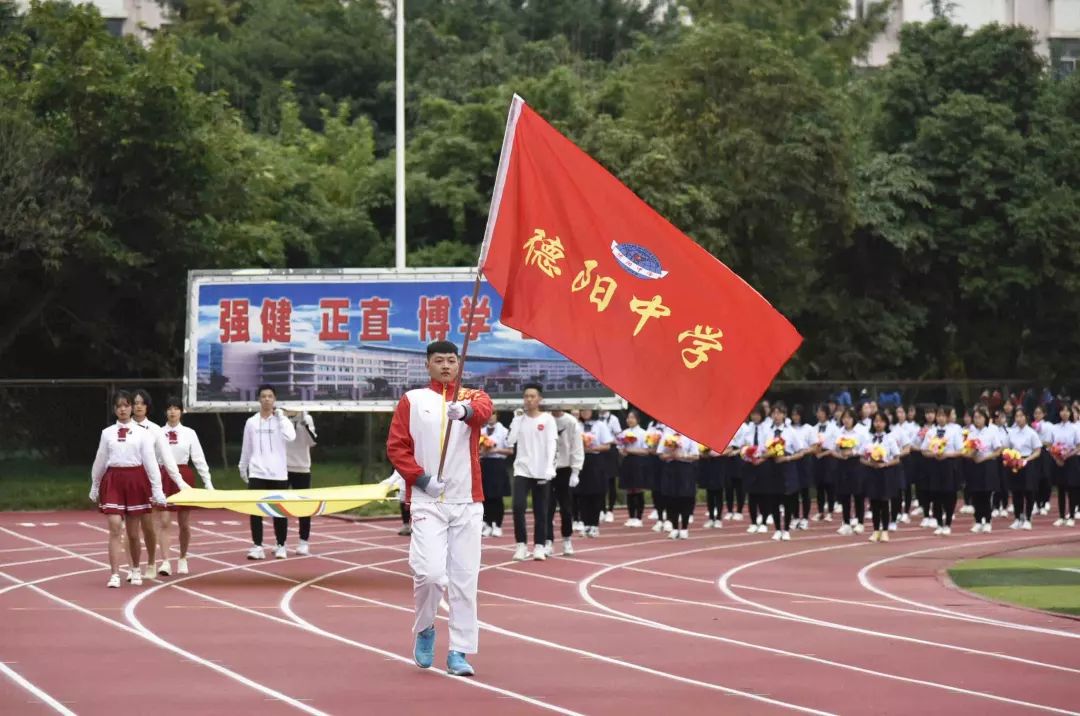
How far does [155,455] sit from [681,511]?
814 cm

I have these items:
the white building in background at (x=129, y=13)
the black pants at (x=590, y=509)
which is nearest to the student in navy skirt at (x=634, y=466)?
the black pants at (x=590, y=509)

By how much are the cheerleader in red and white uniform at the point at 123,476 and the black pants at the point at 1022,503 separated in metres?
13.2

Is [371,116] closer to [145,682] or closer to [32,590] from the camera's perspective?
A: [32,590]

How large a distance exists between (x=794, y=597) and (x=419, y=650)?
5.74 m

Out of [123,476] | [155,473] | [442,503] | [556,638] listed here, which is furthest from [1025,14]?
[442,503]

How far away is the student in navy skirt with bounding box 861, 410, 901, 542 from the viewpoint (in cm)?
A: 2242

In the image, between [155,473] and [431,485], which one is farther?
[155,473]

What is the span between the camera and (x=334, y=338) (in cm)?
2564

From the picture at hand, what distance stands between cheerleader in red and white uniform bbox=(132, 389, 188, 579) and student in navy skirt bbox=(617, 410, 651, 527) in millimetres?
8722

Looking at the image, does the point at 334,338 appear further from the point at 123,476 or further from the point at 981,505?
the point at 123,476

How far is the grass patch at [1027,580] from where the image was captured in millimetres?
15419

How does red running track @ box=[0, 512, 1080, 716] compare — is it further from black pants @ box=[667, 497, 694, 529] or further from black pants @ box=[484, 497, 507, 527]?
black pants @ box=[667, 497, 694, 529]

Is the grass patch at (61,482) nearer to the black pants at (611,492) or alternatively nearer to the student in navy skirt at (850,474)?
the black pants at (611,492)

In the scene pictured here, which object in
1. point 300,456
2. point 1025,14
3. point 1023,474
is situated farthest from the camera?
point 1025,14
